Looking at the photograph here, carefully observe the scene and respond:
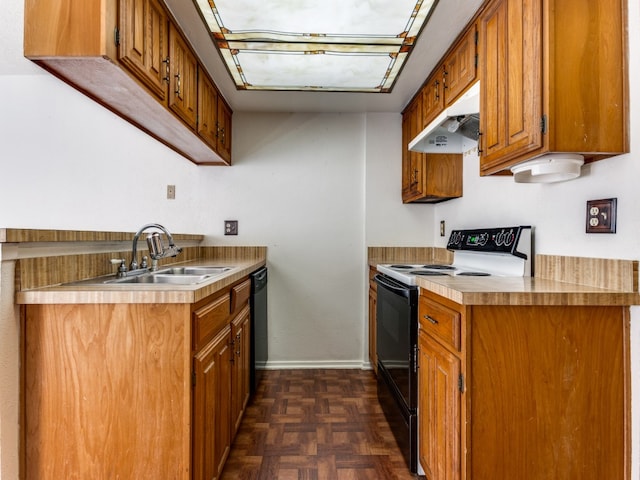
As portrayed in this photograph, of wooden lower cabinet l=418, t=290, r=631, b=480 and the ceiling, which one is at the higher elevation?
the ceiling

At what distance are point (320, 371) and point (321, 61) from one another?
2.25 meters

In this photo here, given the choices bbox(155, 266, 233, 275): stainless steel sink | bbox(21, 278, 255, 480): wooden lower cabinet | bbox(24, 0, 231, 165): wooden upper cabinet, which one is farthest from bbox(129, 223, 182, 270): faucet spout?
bbox(21, 278, 255, 480): wooden lower cabinet

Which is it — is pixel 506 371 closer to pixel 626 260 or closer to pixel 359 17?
pixel 626 260

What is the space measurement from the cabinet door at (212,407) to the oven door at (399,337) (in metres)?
0.82

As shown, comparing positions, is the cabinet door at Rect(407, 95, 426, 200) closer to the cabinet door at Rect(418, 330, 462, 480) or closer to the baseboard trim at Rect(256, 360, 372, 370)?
the cabinet door at Rect(418, 330, 462, 480)

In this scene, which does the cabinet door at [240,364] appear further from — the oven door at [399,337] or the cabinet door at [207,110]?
the cabinet door at [207,110]

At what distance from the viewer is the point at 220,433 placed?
152 centimetres

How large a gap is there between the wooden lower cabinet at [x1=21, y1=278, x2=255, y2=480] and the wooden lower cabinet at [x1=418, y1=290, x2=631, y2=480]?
35.8 inches

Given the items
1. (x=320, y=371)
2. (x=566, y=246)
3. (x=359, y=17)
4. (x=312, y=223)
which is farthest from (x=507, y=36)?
(x=320, y=371)

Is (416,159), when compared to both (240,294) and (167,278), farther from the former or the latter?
(167,278)

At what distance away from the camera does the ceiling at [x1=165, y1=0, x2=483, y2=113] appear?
1655 millimetres

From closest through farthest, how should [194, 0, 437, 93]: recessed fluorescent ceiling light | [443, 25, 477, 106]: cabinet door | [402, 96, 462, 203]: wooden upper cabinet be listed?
1. [194, 0, 437, 93]: recessed fluorescent ceiling light
2. [443, 25, 477, 106]: cabinet door
3. [402, 96, 462, 203]: wooden upper cabinet

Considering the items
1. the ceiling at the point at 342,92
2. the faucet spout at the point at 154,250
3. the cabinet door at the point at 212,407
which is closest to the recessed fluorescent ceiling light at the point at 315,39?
the ceiling at the point at 342,92

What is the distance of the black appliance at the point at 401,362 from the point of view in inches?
64.1
